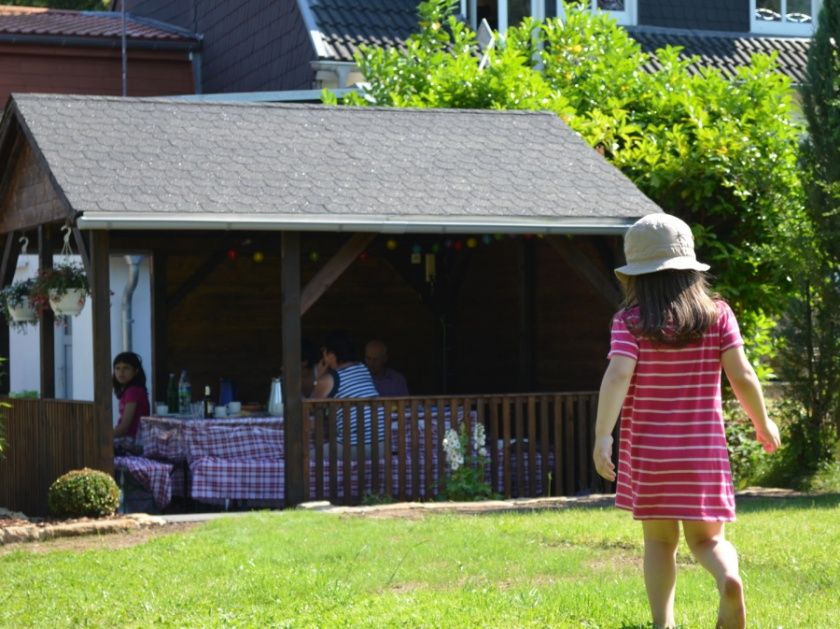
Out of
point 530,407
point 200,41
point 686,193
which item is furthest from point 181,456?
point 200,41

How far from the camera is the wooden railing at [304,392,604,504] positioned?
12.1 metres

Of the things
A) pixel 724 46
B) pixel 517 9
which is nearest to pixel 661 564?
pixel 517 9

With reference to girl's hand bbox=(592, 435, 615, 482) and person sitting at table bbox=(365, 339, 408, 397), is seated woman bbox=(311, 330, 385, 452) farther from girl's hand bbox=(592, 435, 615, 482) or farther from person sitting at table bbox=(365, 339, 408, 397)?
girl's hand bbox=(592, 435, 615, 482)

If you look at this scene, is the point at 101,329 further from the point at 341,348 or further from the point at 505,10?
the point at 505,10

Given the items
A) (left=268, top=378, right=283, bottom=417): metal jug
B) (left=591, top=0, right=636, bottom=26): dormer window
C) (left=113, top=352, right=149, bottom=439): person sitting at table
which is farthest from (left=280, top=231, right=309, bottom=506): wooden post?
(left=591, top=0, right=636, bottom=26): dormer window

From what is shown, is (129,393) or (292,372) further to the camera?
(129,393)

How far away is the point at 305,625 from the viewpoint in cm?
674

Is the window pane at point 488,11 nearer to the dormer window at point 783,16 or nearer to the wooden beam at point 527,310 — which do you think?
the dormer window at point 783,16

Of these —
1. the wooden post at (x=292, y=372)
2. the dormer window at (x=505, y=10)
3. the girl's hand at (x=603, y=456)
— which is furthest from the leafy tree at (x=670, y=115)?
the girl's hand at (x=603, y=456)

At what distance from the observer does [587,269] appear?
12.8m

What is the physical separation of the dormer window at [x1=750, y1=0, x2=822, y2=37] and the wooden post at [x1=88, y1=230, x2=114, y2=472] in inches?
589

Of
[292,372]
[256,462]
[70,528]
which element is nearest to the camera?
[70,528]

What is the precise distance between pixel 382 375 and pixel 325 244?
185 cm

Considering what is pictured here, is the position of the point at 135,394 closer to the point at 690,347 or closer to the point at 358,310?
the point at 358,310
